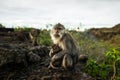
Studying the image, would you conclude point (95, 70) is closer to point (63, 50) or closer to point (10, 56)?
point (63, 50)

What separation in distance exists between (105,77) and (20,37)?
676 centimetres

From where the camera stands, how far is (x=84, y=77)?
1085 centimetres

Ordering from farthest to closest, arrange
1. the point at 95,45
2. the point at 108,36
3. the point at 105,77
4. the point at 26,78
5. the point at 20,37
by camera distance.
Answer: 1. the point at 108,36
2. the point at 95,45
3. the point at 20,37
4. the point at 105,77
5. the point at 26,78

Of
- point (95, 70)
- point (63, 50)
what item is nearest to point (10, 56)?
point (63, 50)

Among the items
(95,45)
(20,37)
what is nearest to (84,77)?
(20,37)

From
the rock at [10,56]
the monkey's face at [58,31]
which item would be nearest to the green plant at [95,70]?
the monkey's face at [58,31]

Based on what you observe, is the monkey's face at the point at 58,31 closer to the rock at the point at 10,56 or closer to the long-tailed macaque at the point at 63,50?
the long-tailed macaque at the point at 63,50

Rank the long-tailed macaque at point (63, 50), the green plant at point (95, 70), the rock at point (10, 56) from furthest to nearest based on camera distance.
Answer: the green plant at point (95, 70)
the long-tailed macaque at point (63, 50)
the rock at point (10, 56)

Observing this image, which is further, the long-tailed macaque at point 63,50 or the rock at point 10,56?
the long-tailed macaque at point 63,50

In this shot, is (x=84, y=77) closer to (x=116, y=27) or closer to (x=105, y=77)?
(x=105, y=77)

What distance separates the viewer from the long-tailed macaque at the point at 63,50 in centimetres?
1083

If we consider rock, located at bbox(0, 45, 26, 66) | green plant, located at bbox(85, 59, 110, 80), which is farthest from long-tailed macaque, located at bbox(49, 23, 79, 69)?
green plant, located at bbox(85, 59, 110, 80)

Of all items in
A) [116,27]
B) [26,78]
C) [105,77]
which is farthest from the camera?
[116,27]

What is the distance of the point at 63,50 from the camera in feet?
35.7
